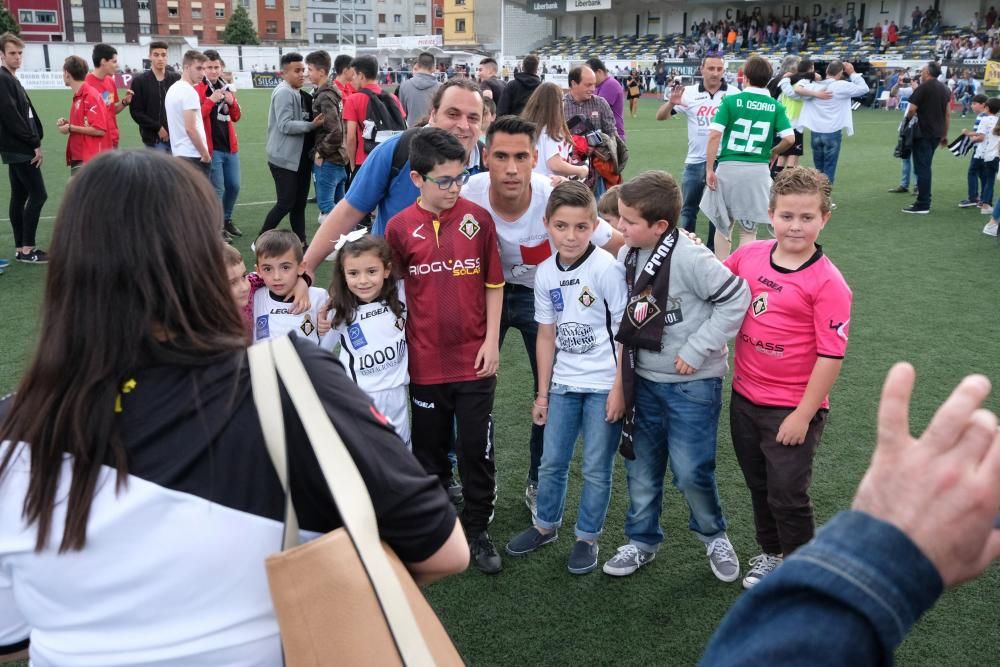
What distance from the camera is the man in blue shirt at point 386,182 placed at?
11.3ft

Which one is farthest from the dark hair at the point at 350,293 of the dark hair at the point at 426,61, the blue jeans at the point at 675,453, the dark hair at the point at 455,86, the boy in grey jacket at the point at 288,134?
the dark hair at the point at 426,61

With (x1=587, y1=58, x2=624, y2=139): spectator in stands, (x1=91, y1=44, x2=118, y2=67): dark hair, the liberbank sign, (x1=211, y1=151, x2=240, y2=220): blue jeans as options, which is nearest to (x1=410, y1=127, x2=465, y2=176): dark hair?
(x1=211, y1=151, x2=240, y2=220): blue jeans

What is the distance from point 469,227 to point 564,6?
204ft

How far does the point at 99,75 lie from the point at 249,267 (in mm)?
3320

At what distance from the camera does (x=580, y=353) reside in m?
3.34

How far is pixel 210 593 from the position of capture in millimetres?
1167

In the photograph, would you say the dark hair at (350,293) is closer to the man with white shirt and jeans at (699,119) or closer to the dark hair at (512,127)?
the dark hair at (512,127)

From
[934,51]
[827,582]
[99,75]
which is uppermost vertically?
[934,51]

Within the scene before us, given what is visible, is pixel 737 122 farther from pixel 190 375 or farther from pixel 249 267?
pixel 190 375

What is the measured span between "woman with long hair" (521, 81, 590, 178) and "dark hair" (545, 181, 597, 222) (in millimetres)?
3055

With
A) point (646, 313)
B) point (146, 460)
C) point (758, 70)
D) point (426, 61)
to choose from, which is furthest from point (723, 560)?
point (426, 61)

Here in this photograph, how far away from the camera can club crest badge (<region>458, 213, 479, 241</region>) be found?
330 cm

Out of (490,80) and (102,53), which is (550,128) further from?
(490,80)

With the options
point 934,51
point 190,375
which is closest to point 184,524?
point 190,375
